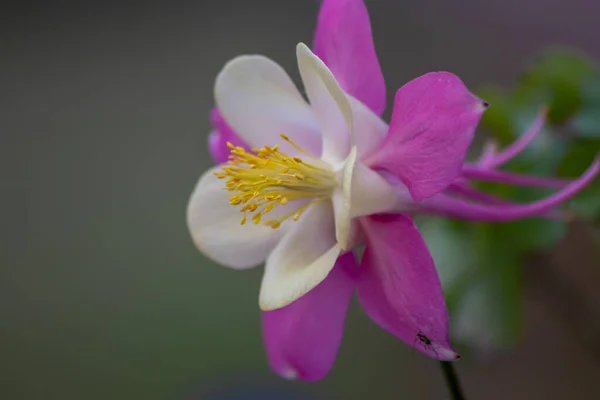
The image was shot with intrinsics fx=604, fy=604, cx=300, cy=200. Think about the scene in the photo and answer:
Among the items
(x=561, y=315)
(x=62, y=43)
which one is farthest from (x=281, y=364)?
(x=62, y=43)

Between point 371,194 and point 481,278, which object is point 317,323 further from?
point 481,278

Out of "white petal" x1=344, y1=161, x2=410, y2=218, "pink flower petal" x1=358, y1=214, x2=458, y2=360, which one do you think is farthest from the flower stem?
"white petal" x1=344, y1=161, x2=410, y2=218

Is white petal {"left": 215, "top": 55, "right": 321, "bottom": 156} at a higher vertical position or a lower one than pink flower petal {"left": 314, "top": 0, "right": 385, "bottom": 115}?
lower

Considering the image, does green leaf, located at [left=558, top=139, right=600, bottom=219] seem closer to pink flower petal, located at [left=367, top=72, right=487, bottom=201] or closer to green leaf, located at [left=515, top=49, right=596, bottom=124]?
green leaf, located at [left=515, top=49, right=596, bottom=124]

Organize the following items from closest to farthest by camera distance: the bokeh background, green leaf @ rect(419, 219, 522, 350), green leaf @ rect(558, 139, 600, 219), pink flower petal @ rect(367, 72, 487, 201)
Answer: pink flower petal @ rect(367, 72, 487, 201), green leaf @ rect(558, 139, 600, 219), green leaf @ rect(419, 219, 522, 350), the bokeh background

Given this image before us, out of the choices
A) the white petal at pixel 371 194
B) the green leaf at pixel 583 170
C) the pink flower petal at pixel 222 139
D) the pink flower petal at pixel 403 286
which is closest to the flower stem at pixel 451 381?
the pink flower petal at pixel 403 286

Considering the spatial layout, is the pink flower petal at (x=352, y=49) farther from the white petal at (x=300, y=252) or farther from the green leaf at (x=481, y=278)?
the green leaf at (x=481, y=278)
